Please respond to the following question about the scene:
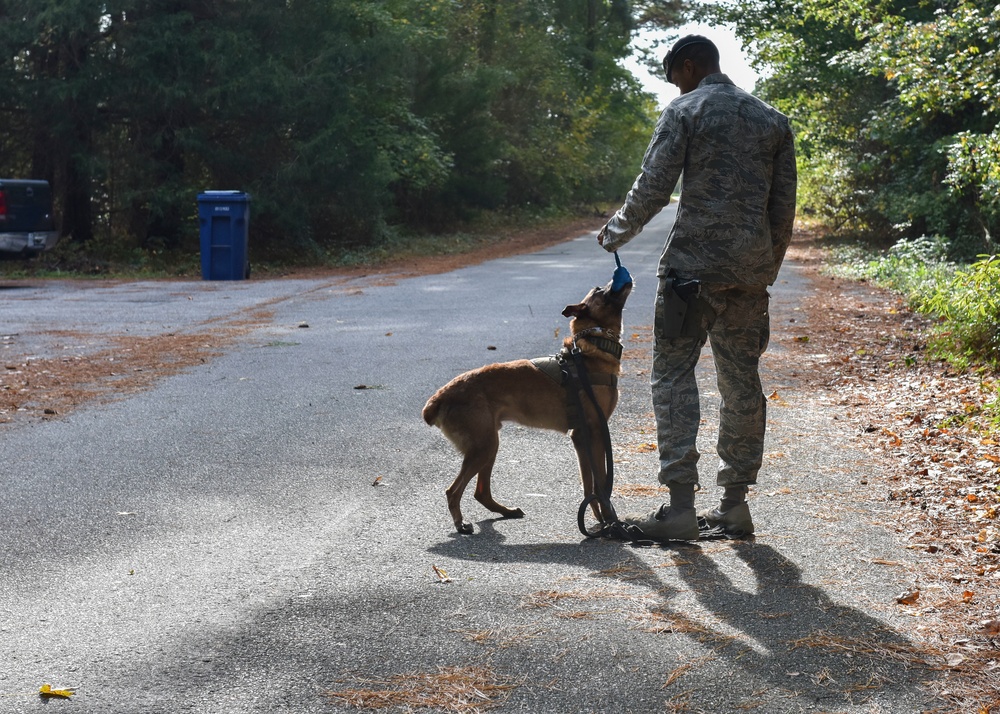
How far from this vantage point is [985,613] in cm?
379

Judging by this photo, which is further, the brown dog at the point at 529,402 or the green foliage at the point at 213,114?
the green foliage at the point at 213,114

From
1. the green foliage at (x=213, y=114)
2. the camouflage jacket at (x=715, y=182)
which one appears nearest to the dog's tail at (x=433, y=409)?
the camouflage jacket at (x=715, y=182)

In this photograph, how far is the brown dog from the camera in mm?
4875

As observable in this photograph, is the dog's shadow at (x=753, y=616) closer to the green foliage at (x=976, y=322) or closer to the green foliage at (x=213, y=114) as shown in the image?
the green foliage at (x=976, y=322)

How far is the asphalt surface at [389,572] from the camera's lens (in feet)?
10.7

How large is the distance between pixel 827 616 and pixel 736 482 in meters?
1.04

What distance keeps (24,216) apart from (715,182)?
53.5ft

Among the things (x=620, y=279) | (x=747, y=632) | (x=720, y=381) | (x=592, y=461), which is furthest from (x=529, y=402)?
(x=747, y=632)

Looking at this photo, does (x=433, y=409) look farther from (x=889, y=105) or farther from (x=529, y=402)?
(x=889, y=105)

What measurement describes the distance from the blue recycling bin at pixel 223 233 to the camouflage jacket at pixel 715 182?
15.4m

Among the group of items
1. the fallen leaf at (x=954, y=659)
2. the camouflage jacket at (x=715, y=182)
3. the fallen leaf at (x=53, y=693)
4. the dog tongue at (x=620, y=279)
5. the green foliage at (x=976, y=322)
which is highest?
the camouflage jacket at (x=715, y=182)

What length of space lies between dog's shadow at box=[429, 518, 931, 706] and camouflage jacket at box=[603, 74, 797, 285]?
4.03 feet

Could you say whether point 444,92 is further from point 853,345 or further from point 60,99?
point 853,345

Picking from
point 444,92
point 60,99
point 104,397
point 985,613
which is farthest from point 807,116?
point 985,613
